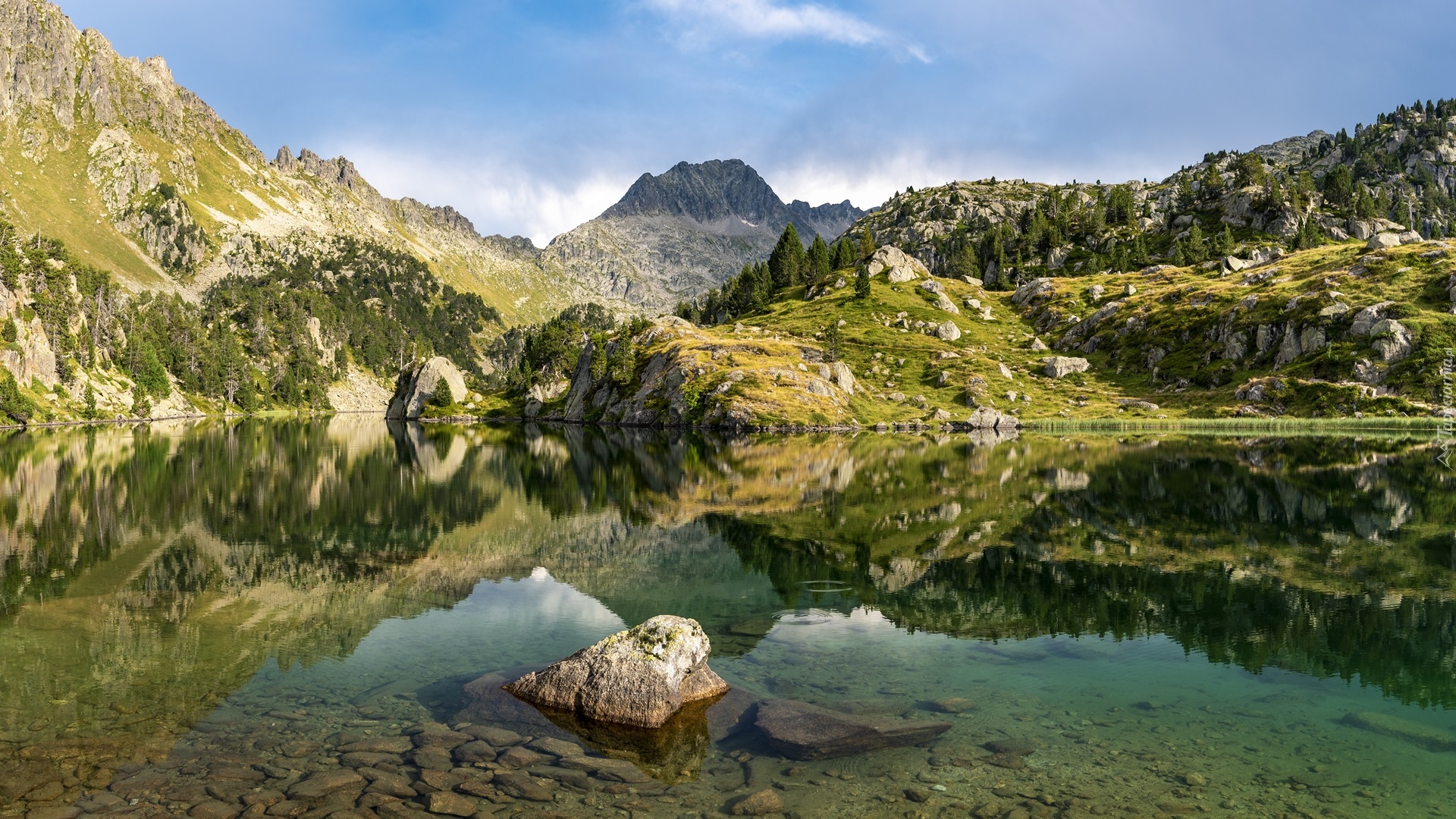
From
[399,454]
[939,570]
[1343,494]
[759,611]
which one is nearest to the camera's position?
[759,611]

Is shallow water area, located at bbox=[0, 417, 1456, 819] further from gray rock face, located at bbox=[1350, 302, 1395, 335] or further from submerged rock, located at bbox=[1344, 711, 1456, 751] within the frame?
gray rock face, located at bbox=[1350, 302, 1395, 335]

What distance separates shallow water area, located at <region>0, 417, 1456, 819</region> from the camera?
46.5ft

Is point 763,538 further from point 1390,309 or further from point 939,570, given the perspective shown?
point 1390,309

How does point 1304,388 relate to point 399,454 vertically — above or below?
above

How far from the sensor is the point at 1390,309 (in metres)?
154

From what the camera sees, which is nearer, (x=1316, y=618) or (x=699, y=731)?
(x=699, y=731)

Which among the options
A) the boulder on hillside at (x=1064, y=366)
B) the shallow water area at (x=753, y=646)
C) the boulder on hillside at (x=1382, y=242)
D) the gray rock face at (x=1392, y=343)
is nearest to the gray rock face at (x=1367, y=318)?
the gray rock face at (x=1392, y=343)

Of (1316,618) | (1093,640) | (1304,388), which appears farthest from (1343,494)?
(1304,388)

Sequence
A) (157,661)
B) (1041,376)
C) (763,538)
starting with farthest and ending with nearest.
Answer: (1041,376), (763,538), (157,661)

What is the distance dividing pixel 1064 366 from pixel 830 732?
632 ft

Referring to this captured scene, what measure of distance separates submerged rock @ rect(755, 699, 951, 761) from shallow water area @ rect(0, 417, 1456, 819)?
1.08ft

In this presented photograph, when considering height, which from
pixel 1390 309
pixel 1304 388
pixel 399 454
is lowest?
pixel 399 454

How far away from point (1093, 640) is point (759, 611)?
1120 centimetres

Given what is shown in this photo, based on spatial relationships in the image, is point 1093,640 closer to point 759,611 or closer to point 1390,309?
point 759,611
